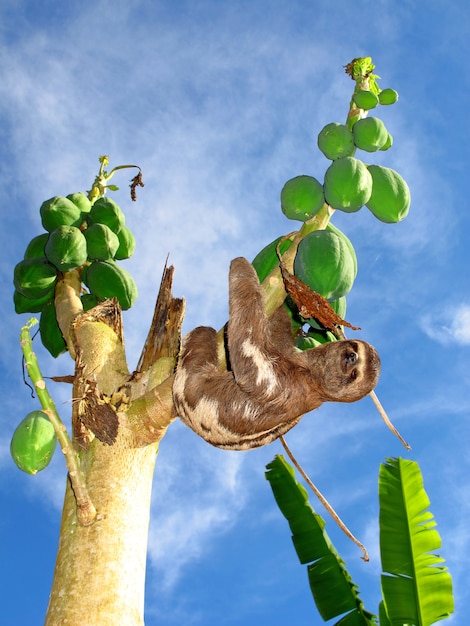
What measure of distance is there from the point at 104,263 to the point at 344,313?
193 centimetres

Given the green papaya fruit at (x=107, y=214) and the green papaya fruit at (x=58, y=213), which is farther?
the green papaya fruit at (x=107, y=214)

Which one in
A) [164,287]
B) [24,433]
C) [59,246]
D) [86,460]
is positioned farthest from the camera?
[59,246]

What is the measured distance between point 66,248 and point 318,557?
374cm

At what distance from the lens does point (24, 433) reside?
3439 millimetres

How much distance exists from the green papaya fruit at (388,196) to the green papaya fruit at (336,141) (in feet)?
0.76

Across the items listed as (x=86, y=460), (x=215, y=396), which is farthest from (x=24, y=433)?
(x=215, y=396)

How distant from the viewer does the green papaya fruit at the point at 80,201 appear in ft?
16.4

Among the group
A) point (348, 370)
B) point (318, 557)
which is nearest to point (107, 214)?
point (348, 370)

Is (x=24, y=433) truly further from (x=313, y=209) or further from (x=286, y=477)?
(x=286, y=477)

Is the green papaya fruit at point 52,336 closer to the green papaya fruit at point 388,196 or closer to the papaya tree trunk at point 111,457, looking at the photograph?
the papaya tree trunk at point 111,457

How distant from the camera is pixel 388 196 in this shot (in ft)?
11.8

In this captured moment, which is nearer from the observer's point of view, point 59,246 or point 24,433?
point 24,433

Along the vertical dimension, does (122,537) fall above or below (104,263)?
below

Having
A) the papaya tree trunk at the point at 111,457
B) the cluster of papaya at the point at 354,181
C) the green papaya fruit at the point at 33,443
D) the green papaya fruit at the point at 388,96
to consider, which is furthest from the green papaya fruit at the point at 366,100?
the green papaya fruit at the point at 33,443
